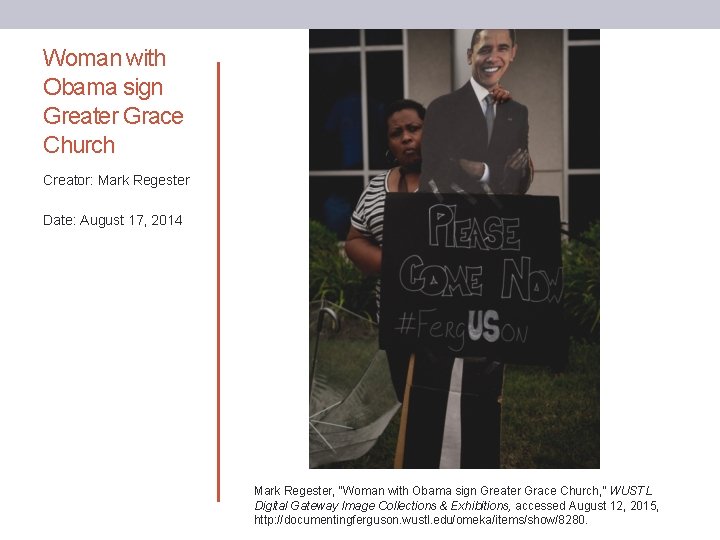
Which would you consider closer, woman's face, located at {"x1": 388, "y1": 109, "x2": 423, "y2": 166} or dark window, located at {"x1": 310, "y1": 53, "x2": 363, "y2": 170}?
woman's face, located at {"x1": 388, "y1": 109, "x2": 423, "y2": 166}

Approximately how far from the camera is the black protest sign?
3627 mm

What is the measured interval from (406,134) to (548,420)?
242 cm

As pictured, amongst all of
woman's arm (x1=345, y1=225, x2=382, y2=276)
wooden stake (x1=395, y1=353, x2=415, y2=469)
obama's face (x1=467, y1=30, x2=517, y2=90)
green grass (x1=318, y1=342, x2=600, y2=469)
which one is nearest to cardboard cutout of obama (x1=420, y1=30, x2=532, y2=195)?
obama's face (x1=467, y1=30, x2=517, y2=90)

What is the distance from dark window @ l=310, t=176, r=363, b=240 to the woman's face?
3.46 m

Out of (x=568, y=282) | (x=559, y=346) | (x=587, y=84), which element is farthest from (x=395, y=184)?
(x=587, y=84)

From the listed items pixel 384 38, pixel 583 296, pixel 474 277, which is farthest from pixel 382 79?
pixel 474 277

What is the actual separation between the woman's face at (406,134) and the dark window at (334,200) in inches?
136

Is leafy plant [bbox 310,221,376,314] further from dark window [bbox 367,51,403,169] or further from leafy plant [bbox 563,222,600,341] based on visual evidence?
leafy plant [bbox 563,222,600,341]

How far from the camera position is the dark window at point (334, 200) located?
23.3 ft

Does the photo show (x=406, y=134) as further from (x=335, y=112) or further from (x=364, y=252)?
(x=335, y=112)

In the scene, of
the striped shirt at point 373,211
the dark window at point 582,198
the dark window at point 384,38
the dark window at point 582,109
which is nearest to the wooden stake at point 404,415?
the striped shirt at point 373,211

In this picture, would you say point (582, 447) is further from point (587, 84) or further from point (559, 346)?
point (587, 84)

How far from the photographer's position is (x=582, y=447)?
4.73 meters

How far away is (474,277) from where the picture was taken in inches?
144
